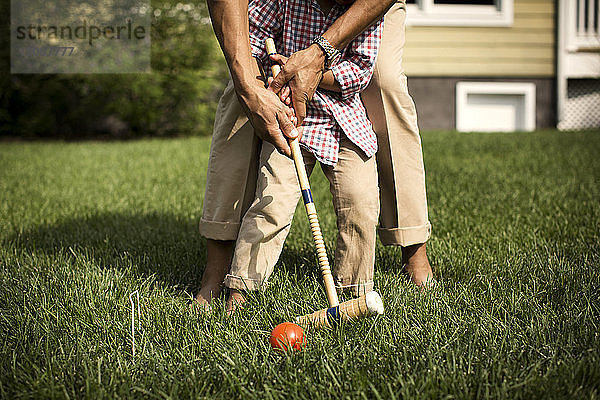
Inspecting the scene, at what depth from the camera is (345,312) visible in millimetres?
1899

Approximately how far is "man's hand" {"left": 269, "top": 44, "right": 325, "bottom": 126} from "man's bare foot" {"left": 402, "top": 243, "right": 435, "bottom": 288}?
76cm

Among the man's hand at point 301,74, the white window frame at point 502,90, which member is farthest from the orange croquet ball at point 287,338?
the white window frame at point 502,90

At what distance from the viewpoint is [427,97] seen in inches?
360

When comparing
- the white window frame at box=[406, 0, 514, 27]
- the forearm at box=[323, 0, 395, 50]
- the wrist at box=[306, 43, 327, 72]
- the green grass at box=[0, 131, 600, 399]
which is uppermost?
the white window frame at box=[406, 0, 514, 27]

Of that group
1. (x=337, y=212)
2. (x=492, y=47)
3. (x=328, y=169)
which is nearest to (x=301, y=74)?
(x=328, y=169)

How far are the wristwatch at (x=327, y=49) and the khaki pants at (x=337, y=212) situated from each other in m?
0.28

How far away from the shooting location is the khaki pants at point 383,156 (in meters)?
2.36

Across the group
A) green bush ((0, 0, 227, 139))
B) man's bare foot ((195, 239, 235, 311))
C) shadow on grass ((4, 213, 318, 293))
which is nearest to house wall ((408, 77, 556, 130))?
green bush ((0, 0, 227, 139))

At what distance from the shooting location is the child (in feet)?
7.26

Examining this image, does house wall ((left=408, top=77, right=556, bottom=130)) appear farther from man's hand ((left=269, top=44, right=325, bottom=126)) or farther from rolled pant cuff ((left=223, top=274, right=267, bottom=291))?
rolled pant cuff ((left=223, top=274, right=267, bottom=291))

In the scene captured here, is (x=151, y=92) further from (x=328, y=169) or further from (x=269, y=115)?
(x=269, y=115)

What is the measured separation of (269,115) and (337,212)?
17.2 inches

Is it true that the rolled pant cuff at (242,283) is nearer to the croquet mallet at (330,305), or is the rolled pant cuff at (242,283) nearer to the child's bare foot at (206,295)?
the child's bare foot at (206,295)

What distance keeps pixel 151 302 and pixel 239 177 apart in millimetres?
545
